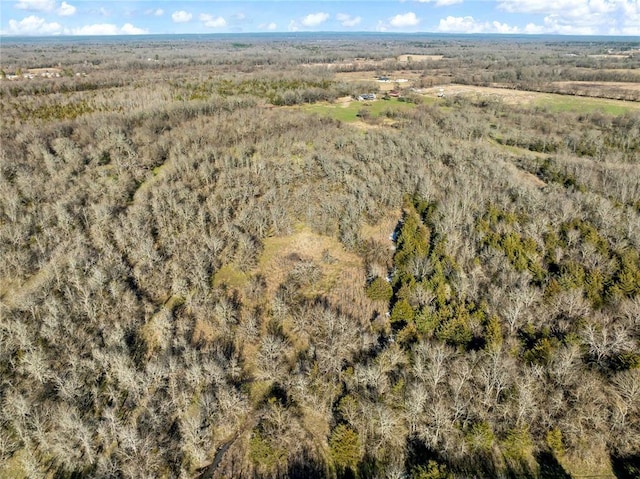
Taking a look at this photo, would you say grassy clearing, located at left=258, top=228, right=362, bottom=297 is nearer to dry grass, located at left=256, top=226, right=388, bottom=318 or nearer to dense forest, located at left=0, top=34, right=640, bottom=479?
dry grass, located at left=256, top=226, right=388, bottom=318

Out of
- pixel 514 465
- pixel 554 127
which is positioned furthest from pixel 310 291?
pixel 554 127

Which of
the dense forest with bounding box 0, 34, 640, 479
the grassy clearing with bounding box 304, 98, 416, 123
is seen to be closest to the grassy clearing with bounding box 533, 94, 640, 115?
the dense forest with bounding box 0, 34, 640, 479

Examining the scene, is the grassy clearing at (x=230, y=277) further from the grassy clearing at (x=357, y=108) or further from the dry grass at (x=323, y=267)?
the grassy clearing at (x=357, y=108)

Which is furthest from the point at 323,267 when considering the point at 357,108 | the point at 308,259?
the point at 357,108

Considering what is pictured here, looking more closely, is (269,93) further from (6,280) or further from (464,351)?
(464,351)

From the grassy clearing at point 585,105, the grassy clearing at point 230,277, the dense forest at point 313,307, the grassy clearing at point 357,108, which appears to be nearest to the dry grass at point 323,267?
the dense forest at point 313,307
